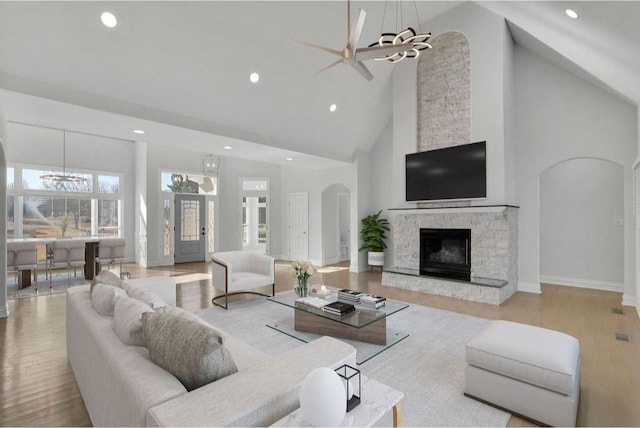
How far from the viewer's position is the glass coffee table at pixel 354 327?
308 cm

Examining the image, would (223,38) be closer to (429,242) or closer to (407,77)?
(407,77)

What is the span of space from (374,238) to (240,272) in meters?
3.38

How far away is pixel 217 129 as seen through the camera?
5.18 m

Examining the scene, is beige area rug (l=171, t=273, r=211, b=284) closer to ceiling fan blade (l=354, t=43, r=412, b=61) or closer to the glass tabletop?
the glass tabletop

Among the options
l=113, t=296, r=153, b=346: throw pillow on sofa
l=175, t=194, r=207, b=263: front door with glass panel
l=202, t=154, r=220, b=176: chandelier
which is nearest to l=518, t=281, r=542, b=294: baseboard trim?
l=113, t=296, r=153, b=346: throw pillow on sofa

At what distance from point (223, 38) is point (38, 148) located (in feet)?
22.9

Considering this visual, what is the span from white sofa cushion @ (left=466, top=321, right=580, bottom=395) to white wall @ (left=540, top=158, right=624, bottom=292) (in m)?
4.67

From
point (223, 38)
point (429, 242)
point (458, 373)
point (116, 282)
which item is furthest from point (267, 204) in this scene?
point (458, 373)

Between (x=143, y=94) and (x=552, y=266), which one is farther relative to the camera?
(x=552, y=266)

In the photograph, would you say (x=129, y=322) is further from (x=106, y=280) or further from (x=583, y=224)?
(x=583, y=224)

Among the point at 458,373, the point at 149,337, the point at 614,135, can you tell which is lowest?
the point at 458,373

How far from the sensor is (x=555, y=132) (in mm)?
5406

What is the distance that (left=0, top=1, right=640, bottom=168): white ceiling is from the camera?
3.09 meters

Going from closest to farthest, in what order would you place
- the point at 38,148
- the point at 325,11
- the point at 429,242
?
the point at 325,11, the point at 429,242, the point at 38,148
